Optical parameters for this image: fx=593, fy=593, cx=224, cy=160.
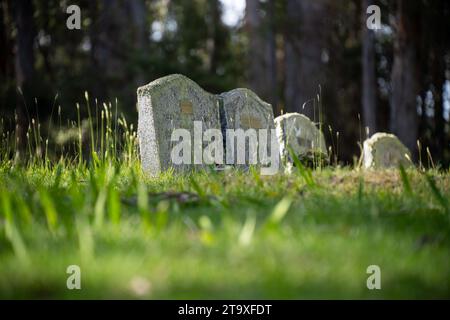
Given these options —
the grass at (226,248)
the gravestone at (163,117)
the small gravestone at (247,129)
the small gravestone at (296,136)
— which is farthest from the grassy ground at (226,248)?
the small gravestone at (296,136)

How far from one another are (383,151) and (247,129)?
8.85ft

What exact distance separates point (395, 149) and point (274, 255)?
7295mm

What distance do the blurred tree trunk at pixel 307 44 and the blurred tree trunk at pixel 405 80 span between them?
9.31 feet

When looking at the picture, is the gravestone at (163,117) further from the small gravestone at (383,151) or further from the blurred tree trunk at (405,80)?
the blurred tree trunk at (405,80)

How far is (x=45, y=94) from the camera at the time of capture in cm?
1583

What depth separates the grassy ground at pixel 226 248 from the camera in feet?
9.12

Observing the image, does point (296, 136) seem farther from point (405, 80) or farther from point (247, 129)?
point (405, 80)

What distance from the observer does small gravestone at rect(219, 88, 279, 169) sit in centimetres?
791

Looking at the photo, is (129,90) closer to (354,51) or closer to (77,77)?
(77,77)

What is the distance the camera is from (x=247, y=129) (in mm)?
8242

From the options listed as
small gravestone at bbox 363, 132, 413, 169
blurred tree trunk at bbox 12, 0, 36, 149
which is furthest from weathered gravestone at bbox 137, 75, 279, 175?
blurred tree trunk at bbox 12, 0, 36, 149

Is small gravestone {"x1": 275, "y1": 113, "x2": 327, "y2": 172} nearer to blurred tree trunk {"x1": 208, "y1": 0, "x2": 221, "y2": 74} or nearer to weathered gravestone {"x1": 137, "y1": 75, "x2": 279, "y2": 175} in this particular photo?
weathered gravestone {"x1": 137, "y1": 75, "x2": 279, "y2": 175}

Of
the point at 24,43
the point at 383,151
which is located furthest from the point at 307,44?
the point at 383,151
